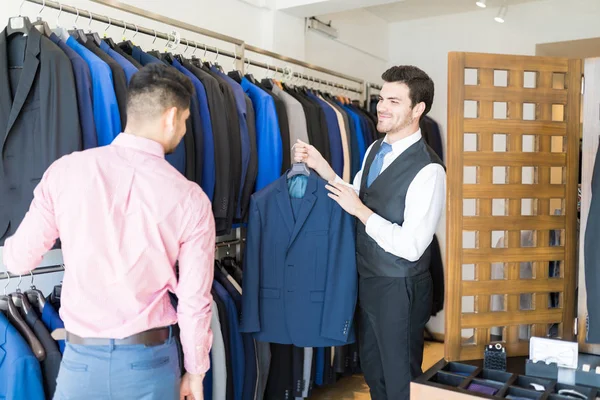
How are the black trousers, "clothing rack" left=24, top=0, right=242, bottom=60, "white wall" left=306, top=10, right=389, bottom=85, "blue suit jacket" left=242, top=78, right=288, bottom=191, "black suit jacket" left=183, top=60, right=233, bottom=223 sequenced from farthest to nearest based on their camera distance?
"white wall" left=306, top=10, right=389, bottom=85, "blue suit jacket" left=242, top=78, right=288, bottom=191, "black suit jacket" left=183, top=60, right=233, bottom=223, "clothing rack" left=24, top=0, right=242, bottom=60, the black trousers

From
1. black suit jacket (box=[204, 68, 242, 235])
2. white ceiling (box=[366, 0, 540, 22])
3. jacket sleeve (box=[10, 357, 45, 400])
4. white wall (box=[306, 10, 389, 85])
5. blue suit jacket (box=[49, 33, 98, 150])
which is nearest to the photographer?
jacket sleeve (box=[10, 357, 45, 400])

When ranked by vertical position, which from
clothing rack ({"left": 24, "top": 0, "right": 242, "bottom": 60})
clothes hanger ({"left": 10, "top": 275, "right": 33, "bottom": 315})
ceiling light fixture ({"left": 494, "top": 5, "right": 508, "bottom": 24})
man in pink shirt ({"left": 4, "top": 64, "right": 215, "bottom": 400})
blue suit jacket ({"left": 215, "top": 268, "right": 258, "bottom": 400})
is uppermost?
ceiling light fixture ({"left": 494, "top": 5, "right": 508, "bottom": 24})

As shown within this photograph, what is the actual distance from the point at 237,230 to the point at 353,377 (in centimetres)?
153

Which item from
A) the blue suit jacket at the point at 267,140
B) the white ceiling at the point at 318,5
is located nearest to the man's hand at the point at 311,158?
the blue suit jacket at the point at 267,140

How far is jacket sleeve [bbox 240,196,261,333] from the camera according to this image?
264 centimetres

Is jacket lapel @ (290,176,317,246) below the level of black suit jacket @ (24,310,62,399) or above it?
above

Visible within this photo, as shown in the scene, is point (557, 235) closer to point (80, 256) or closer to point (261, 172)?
point (261, 172)

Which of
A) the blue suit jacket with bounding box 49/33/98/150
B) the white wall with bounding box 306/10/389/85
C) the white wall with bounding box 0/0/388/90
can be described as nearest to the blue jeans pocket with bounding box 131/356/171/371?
the blue suit jacket with bounding box 49/33/98/150

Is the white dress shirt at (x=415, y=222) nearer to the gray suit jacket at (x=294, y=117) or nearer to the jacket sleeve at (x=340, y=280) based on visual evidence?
the jacket sleeve at (x=340, y=280)

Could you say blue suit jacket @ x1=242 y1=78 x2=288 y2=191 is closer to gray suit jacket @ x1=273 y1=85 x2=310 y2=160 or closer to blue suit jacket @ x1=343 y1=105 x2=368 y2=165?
gray suit jacket @ x1=273 y1=85 x2=310 y2=160

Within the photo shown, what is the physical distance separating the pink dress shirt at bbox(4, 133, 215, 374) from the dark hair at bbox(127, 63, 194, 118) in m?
0.09

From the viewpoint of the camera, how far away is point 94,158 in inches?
63.7

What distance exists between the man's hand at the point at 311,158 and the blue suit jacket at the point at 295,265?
42 millimetres

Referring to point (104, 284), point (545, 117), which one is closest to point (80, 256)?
point (104, 284)
